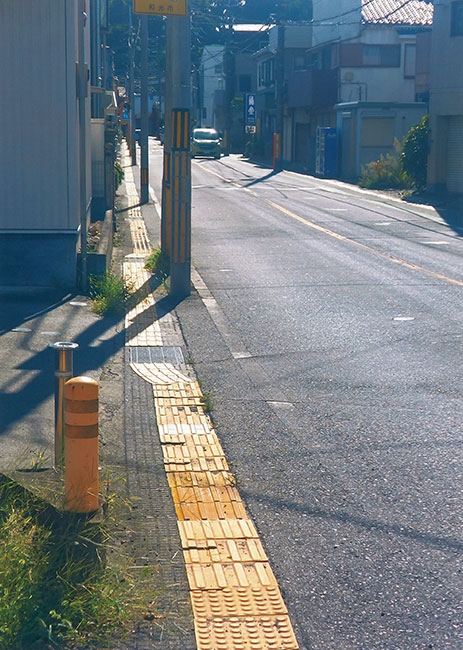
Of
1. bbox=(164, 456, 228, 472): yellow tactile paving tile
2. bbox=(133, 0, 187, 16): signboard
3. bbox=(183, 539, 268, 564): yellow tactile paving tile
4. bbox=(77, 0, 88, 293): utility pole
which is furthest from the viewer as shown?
bbox=(77, 0, 88, 293): utility pole

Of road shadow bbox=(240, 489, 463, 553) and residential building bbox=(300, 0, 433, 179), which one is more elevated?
residential building bbox=(300, 0, 433, 179)

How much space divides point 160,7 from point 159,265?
13.5 ft

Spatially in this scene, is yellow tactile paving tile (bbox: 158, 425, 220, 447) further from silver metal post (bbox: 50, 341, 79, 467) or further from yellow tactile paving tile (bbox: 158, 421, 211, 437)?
silver metal post (bbox: 50, 341, 79, 467)

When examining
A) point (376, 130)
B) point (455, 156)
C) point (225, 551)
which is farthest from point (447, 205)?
point (225, 551)

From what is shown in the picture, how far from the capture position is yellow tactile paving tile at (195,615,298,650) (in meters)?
3.81

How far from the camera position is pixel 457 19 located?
29797mm

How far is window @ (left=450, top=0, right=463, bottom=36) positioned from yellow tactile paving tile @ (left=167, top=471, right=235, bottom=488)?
26782 millimetres

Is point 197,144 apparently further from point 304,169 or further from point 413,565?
point 413,565

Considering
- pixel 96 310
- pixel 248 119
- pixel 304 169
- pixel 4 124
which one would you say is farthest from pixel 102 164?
pixel 248 119

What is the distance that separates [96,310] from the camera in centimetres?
1095

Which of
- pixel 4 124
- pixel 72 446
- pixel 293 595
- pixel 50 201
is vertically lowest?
pixel 293 595

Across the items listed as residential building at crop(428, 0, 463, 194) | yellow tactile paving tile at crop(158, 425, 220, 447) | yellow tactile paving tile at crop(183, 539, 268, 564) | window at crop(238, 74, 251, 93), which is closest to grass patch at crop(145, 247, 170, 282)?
yellow tactile paving tile at crop(158, 425, 220, 447)

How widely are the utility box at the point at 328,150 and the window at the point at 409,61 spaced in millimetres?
7843

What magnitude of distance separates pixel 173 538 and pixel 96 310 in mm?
6362
